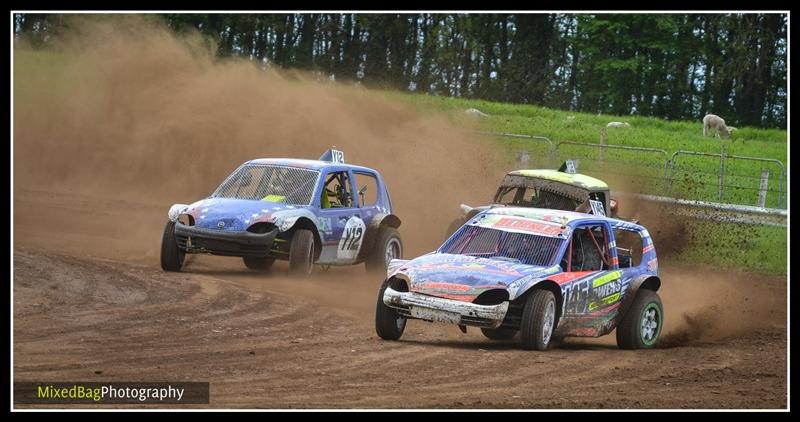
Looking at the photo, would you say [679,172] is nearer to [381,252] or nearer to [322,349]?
[381,252]

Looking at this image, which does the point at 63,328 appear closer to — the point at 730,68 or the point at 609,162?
the point at 609,162

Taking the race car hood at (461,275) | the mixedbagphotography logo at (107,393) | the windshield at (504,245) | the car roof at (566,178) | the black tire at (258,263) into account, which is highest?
the car roof at (566,178)

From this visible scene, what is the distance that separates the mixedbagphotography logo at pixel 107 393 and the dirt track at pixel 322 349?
24cm

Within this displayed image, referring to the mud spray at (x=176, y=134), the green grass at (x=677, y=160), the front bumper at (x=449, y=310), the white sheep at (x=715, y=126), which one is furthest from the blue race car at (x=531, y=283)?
the white sheep at (x=715, y=126)

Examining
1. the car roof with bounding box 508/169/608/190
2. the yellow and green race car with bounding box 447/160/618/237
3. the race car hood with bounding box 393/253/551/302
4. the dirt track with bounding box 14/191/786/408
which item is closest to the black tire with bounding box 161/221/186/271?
the dirt track with bounding box 14/191/786/408

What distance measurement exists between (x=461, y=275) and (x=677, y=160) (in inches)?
702

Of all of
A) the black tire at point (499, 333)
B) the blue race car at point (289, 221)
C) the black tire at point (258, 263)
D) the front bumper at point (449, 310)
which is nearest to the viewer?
the front bumper at point (449, 310)

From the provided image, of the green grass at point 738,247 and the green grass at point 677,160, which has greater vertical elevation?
the green grass at point 677,160

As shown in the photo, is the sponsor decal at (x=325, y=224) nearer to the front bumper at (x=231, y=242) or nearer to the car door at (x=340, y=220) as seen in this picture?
the car door at (x=340, y=220)

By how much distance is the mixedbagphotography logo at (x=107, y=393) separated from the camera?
28.4ft

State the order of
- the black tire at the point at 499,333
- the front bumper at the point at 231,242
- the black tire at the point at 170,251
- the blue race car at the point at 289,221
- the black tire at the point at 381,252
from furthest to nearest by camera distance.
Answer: the black tire at the point at 381,252
the black tire at the point at 170,251
the blue race car at the point at 289,221
the front bumper at the point at 231,242
the black tire at the point at 499,333

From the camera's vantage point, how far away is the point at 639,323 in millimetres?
12969

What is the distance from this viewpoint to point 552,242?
496 inches

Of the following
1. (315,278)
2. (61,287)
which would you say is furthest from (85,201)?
(61,287)
